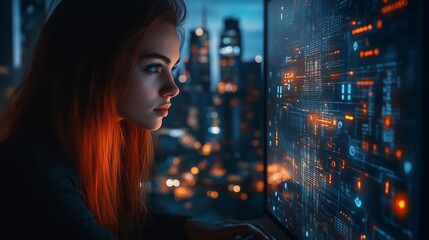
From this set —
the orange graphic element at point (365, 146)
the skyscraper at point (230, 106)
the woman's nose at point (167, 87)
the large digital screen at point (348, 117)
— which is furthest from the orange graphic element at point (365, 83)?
the skyscraper at point (230, 106)

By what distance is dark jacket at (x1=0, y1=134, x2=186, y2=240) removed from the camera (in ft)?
2.40

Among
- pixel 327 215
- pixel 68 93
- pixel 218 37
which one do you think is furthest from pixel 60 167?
pixel 218 37

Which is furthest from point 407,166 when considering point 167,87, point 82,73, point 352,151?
point 82,73

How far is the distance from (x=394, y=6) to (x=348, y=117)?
8.7 inches

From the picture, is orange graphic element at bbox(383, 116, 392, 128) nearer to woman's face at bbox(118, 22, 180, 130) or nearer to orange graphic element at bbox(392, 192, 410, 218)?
orange graphic element at bbox(392, 192, 410, 218)

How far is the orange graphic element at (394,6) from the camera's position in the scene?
56 cm

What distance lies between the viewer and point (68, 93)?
0.94 meters

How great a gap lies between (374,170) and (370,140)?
0.05 m

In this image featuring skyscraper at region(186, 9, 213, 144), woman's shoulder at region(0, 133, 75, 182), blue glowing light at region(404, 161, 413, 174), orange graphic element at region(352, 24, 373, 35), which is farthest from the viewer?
skyscraper at region(186, 9, 213, 144)

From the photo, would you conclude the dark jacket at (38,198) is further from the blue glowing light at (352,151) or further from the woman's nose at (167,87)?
the blue glowing light at (352,151)

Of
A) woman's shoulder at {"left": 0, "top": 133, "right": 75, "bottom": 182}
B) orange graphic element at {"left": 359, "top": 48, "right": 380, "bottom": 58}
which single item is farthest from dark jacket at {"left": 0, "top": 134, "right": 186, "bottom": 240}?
orange graphic element at {"left": 359, "top": 48, "right": 380, "bottom": 58}

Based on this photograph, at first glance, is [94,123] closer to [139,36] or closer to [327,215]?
[139,36]

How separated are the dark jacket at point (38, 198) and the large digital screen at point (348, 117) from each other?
1.64 ft

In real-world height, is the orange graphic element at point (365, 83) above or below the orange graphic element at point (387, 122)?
above
